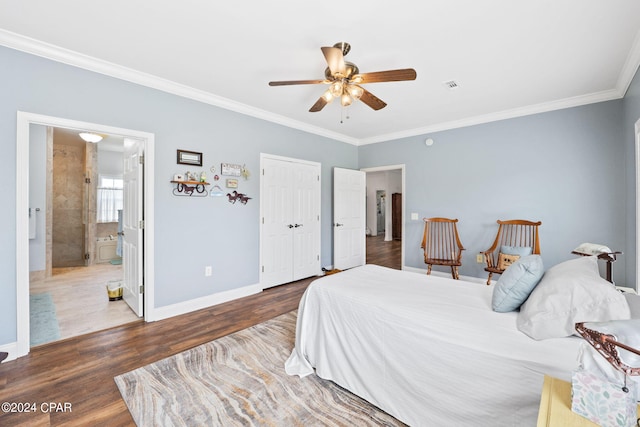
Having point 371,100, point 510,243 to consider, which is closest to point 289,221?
point 371,100

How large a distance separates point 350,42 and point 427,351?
2.32 metres

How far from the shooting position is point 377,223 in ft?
35.9

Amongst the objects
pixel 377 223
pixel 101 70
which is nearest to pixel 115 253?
pixel 101 70

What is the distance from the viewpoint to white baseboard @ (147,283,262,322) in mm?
3023

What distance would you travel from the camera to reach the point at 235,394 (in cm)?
184

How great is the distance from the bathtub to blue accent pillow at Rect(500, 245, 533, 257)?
7.37 meters

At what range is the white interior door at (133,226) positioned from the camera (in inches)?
117

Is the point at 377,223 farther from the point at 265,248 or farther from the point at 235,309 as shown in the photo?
the point at 235,309

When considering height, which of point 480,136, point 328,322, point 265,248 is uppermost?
point 480,136

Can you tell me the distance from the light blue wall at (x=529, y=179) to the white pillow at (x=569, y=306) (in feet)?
8.92

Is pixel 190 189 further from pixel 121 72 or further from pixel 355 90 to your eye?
pixel 355 90

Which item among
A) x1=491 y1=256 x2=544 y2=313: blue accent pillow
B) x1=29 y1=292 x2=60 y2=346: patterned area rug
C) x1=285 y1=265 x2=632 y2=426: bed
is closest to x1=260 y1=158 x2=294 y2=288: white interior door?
x1=285 y1=265 x2=632 y2=426: bed

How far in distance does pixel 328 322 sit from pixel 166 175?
2.39 metres

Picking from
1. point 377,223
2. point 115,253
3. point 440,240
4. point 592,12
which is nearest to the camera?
point 592,12
